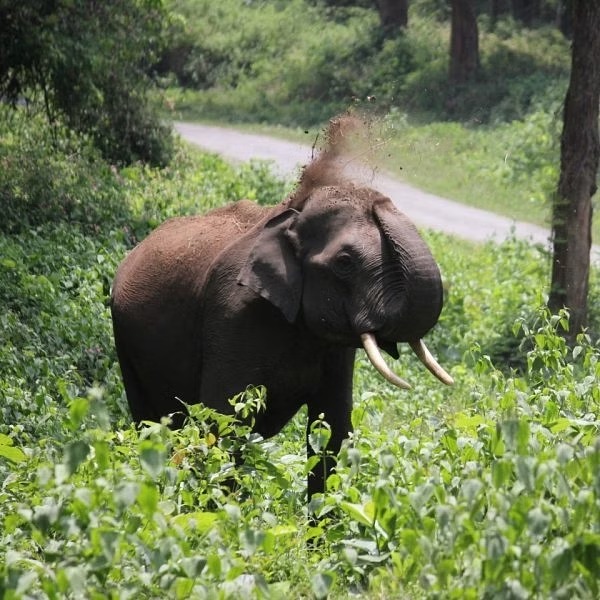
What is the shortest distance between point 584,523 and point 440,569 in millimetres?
555

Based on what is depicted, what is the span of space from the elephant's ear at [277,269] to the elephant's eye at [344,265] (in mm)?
288

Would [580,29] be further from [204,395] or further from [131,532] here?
[131,532]

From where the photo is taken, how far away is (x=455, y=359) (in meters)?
14.1

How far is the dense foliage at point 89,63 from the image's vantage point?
627 inches

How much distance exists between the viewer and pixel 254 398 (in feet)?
26.1

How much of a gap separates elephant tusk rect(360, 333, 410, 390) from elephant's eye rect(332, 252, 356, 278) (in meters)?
0.36

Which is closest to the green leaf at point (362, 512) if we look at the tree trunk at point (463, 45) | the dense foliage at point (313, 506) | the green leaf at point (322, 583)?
the dense foliage at point (313, 506)

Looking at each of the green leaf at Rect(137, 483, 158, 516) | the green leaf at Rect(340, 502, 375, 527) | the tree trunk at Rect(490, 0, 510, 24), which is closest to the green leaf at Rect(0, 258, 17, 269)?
the green leaf at Rect(340, 502, 375, 527)

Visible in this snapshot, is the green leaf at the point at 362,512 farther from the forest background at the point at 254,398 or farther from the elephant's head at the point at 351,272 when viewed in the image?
the elephant's head at the point at 351,272

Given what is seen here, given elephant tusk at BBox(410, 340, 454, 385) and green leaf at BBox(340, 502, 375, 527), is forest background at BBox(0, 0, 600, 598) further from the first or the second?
elephant tusk at BBox(410, 340, 454, 385)

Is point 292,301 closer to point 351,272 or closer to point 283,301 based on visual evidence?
point 283,301

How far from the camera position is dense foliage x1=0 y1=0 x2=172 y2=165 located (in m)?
15.9

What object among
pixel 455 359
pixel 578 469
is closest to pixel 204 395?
pixel 578 469

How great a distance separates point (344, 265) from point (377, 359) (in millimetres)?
601
